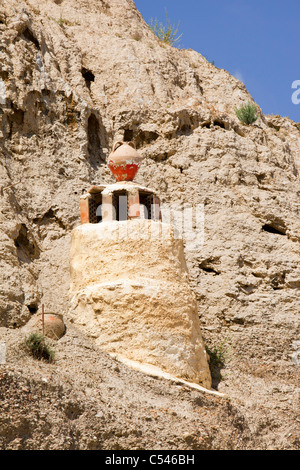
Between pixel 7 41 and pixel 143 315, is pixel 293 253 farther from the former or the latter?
pixel 7 41

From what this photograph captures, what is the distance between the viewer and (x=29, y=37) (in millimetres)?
15594

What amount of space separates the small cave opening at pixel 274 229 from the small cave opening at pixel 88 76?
5621mm

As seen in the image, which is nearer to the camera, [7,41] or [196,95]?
[7,41]

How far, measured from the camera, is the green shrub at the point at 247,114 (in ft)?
56.0

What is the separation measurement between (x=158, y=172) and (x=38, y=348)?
6.55 m

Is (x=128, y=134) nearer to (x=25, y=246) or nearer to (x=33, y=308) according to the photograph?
(x=25, y=246)

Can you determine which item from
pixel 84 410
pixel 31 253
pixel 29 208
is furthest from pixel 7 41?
pixel 84 410

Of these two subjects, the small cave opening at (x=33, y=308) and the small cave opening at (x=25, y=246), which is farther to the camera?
the small cave opening at (x=25, y=246)

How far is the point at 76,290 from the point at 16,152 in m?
3.69

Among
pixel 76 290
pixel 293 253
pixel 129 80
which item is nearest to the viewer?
pixel 76 290

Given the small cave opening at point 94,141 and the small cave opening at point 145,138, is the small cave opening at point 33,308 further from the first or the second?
the small cave opening at point 145,138

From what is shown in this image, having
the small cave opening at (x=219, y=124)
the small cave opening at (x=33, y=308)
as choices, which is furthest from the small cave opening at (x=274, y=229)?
the small cave opening at (x=33, y=308)

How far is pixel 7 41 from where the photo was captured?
15.0 m

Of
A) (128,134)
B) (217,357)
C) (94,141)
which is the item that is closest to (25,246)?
(94,141)
